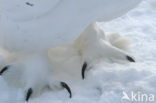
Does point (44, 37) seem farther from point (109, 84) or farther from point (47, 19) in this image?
point (109, 84)

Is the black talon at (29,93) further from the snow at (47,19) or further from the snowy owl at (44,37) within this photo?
the snow at (47,19)

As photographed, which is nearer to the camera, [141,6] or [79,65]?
[79,65]

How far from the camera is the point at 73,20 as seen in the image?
1229 millimetres

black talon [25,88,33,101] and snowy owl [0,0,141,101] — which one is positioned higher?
snowy owl [0,0,141,101]

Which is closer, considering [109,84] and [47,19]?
[47,19]

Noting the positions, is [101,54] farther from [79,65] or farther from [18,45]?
[18,45]

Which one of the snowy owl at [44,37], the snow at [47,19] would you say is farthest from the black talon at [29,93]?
the snow at [47,19]

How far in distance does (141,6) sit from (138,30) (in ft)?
1.19

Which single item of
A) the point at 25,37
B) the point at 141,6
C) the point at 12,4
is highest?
the point at 12,4

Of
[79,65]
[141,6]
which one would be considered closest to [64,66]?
[79,65]

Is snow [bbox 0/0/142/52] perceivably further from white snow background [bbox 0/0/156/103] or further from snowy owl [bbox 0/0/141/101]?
white snow background [bbox 0/0/156/103]

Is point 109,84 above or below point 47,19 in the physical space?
below

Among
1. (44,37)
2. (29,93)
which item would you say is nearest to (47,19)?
(44,37)

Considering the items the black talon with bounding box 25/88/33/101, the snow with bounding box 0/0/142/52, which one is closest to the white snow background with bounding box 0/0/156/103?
the black talon with bounding box 25/88/33/101
